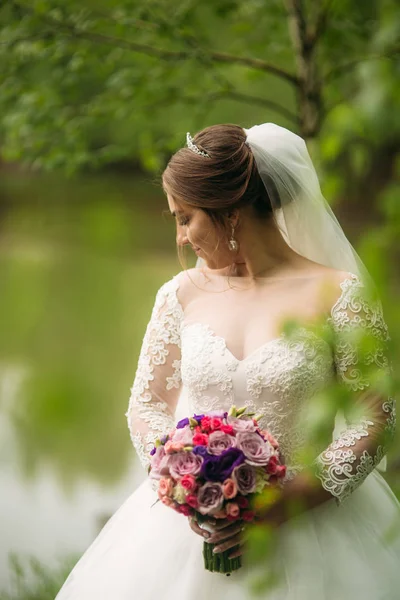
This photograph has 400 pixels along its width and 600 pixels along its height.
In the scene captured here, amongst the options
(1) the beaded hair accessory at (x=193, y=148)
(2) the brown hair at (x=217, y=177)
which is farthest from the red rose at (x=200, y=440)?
(1) the beaded hair accessory at (x=193, y=148)

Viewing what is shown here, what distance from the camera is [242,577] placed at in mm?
1793

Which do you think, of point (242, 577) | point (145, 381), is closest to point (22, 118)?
point (145, 381)

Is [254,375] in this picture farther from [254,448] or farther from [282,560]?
[282,560]

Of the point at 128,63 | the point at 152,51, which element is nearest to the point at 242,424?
the point at 152,51

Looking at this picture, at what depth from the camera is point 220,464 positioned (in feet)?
5.18

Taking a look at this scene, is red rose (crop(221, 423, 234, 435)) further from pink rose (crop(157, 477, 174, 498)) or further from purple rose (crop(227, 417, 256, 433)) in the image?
pink rose (crop(157, 477, 174, 498))

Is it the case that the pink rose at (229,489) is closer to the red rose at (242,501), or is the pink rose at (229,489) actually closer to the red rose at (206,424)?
the red rose at (242,501)

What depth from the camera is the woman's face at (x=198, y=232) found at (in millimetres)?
1963

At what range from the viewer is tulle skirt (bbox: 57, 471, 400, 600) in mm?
1785

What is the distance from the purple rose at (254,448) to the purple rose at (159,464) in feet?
0.55

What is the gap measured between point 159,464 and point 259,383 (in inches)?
15.2

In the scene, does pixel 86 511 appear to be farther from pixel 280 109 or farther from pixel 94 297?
pixel 280 109

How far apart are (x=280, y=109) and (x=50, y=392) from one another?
12.0 feet

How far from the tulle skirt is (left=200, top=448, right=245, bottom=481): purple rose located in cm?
29
